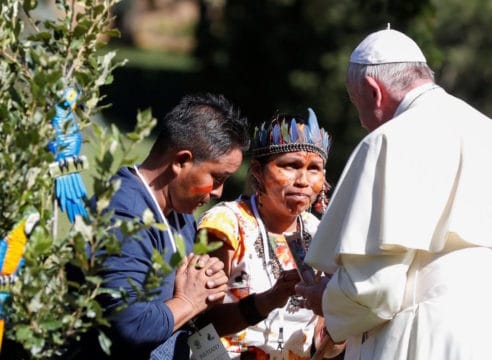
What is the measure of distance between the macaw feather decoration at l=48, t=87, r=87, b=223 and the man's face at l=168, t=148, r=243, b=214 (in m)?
0.34

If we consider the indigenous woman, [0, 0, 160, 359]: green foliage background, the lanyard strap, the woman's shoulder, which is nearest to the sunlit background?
the woman's shoulder

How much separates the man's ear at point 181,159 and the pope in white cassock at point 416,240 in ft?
1.80

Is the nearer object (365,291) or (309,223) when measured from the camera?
(365,291)

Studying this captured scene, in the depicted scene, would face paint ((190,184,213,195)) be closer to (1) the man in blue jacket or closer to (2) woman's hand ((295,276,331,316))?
(1) the man in blue jacket

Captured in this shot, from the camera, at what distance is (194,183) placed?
4293 mm

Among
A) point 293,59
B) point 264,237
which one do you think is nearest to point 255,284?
point 264,237

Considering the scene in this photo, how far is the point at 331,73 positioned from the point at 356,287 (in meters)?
13.5

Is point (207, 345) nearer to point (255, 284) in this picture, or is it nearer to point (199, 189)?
point (255, 284)

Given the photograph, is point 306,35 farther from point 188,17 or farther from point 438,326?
point 188,17

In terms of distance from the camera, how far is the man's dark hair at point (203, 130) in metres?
4.32

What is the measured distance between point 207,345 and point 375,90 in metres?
1.15

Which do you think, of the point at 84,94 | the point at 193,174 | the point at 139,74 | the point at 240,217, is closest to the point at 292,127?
the point at 240,217

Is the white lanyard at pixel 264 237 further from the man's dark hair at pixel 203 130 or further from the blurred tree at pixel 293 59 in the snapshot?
the blurred tree at pixel 293 59

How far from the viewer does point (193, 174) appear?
430 centimetres
